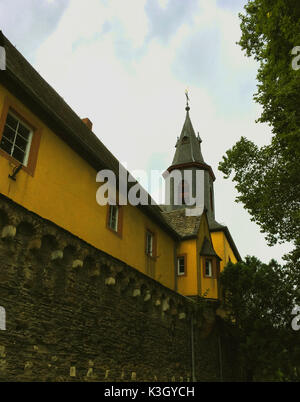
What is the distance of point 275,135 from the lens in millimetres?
12492

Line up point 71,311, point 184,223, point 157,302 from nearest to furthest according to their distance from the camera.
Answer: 1. point 71,311
2. point 157,302
3. point 184,223

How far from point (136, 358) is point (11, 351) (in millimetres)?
Result: 5022

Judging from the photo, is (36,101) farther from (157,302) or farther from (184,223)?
(184,223)

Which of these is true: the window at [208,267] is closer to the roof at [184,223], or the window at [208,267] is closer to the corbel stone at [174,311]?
the roof at [184,223]

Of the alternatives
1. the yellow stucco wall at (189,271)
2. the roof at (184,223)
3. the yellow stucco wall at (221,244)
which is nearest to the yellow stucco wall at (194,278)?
the yellow stucco wall at (189,271)

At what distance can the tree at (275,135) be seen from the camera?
1059cm

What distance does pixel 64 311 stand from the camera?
8164 mm

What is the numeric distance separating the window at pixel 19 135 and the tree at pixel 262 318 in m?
12.3

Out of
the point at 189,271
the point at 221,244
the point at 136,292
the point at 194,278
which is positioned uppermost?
the point at 221,244

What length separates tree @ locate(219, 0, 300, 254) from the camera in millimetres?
10594

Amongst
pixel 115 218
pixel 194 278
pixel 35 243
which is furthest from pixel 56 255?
pixel 194 278

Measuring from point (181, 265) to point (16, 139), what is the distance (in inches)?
469

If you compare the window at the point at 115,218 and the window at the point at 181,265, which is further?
the window at the point at 181,265

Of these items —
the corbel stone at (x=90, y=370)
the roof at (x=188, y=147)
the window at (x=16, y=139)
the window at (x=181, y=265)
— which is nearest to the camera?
the corbel stone at (x=90, y=370)
